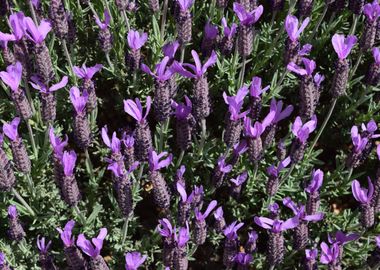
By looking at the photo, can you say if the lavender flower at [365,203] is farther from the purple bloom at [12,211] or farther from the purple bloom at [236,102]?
the purple bloom at [12,211]

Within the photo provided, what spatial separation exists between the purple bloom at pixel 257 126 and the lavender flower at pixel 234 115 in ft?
0.09

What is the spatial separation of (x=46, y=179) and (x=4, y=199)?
223mm

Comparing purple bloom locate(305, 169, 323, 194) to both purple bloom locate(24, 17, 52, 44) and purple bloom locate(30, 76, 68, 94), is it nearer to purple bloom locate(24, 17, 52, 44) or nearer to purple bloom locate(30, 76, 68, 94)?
purple bloom locate(30, 76, 68, 94)

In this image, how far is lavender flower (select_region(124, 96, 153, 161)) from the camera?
79.4 inches

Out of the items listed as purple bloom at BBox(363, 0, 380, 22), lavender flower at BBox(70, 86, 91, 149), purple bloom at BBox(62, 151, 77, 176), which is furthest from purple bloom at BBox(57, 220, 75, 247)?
purple bloom at BBox(363, 0, 380, 22)

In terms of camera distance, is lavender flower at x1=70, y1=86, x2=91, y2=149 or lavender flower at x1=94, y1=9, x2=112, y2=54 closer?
lavender flower at x1=70, y1=86, x2=91, y2=149

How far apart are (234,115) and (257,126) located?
0.10m

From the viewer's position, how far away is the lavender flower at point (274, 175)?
7.11 ft

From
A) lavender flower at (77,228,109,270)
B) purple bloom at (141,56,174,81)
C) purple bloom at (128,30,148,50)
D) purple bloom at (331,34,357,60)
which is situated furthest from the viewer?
purple bloom at (128,30,148,50)

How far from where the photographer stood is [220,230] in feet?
7.37

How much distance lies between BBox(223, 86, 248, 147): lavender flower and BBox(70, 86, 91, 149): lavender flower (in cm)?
50

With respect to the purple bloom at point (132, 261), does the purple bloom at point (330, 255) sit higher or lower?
lower

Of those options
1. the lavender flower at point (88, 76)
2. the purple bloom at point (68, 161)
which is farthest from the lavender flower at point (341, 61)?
the purple bloom at point (68, 161)

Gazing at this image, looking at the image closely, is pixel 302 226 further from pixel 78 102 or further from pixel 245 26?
pixel 78 102
